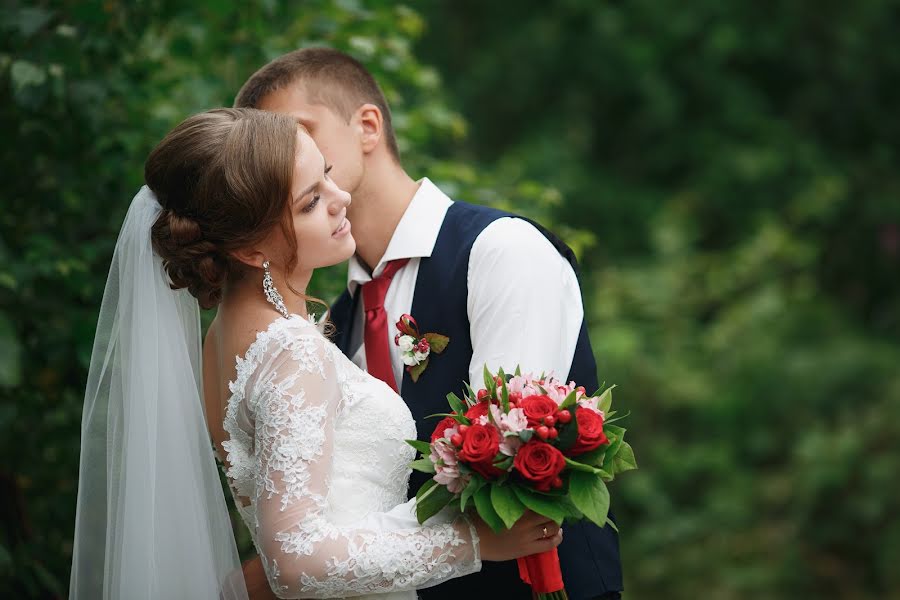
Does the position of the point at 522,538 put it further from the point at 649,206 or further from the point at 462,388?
Result: the point at 649,206

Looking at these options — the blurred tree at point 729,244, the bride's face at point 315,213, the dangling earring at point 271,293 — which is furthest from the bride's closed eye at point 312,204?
the blurred tree at point 729,244

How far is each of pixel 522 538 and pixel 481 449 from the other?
0.95 ft

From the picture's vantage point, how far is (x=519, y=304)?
8.39ft

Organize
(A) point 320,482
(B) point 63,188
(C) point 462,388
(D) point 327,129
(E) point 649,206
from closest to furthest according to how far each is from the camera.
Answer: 1. (A) point 320,482
2. (C) point 462,388
3. (D) point 327,129
4. (B) point 63,188
5. (E) point 649,206

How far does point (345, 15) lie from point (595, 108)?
617cm

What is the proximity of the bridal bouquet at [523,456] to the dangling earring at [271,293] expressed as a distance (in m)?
0.53

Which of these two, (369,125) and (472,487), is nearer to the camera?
(472,487)

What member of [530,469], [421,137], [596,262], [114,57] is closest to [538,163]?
[596,262]

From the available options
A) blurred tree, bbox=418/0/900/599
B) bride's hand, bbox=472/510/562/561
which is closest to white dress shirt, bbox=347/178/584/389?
bride's hand, bbox=472/510/562/561

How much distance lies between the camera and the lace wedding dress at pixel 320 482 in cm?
222

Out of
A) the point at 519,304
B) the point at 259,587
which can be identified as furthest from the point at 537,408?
the point at 259,587

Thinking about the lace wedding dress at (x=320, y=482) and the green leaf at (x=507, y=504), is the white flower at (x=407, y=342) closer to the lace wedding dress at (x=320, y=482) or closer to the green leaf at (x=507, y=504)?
the lace wedding dress at (x=320, y=482)

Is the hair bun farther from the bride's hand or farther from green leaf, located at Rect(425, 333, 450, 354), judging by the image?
the bride's hand

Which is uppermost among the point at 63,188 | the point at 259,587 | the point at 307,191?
the point at 63,188
